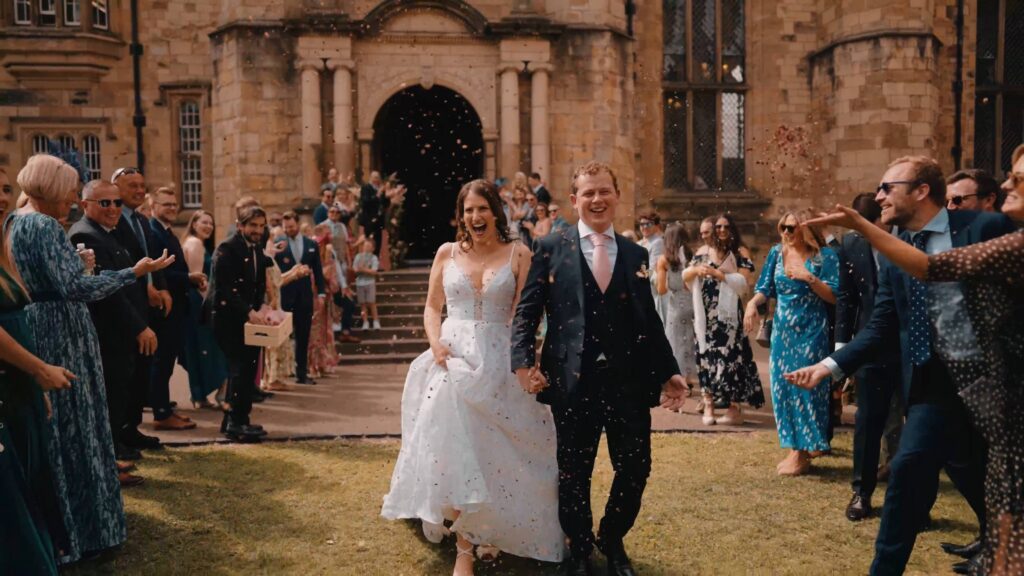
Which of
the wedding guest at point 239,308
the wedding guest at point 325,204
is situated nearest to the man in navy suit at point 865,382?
the wedding guest at point 239,308

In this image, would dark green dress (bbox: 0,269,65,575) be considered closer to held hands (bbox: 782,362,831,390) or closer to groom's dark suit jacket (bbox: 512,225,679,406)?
groom's dark suit jacket (bbox: 512,225,679,406)

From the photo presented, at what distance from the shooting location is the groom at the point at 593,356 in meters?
4.26

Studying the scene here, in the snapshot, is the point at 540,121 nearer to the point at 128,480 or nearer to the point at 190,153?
the point at 190,153

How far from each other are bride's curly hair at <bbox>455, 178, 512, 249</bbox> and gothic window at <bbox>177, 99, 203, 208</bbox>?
50.4ft

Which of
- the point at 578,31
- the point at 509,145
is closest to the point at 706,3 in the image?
the point at 578,31

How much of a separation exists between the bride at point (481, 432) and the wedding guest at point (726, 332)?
164 inches

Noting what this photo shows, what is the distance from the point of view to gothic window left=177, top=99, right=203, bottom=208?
60.7 ft

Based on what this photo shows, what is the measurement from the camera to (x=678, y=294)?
9.60 m

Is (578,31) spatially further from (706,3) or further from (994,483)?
(994,483)

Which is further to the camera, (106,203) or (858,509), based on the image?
(106,203)

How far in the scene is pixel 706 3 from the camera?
19.4 m

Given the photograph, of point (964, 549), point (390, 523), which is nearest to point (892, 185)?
point (964, 549)

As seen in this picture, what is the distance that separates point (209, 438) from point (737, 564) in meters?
5.06

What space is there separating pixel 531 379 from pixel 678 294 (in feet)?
18.7
